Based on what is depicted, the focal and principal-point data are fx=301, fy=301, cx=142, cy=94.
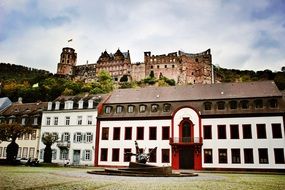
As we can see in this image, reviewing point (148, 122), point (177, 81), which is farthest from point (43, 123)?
point (177, 81)

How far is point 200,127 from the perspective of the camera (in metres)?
41.1

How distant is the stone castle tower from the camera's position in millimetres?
165375

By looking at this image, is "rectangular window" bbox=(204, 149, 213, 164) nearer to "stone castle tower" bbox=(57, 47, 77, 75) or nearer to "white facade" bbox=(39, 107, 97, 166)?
"white facade" bbox=(39, 107, 97, 166)

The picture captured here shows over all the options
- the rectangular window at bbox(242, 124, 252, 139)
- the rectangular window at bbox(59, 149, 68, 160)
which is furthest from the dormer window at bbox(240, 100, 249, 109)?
the rectangular window at bbox(59, 149, 68, 160)

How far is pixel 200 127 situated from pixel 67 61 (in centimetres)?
13917

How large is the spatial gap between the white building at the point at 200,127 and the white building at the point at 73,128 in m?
1.62

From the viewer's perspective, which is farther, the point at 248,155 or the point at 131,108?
the point at 131,108

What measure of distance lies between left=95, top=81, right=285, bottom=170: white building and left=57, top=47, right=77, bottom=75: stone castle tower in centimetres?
12355

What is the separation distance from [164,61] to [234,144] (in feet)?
305

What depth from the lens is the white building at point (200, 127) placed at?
126 ft

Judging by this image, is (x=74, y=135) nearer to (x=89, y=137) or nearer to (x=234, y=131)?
(x=89, y=137)

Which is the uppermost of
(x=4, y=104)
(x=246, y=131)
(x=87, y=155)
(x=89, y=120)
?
(x=4, y=104)

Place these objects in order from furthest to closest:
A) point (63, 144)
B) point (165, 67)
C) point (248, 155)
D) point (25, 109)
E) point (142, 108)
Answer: point (165, 67) < point (25, 109) < point (63, 144) < point (142, 108) < point (248, 155)

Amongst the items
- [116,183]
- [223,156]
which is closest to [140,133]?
[223,156]
